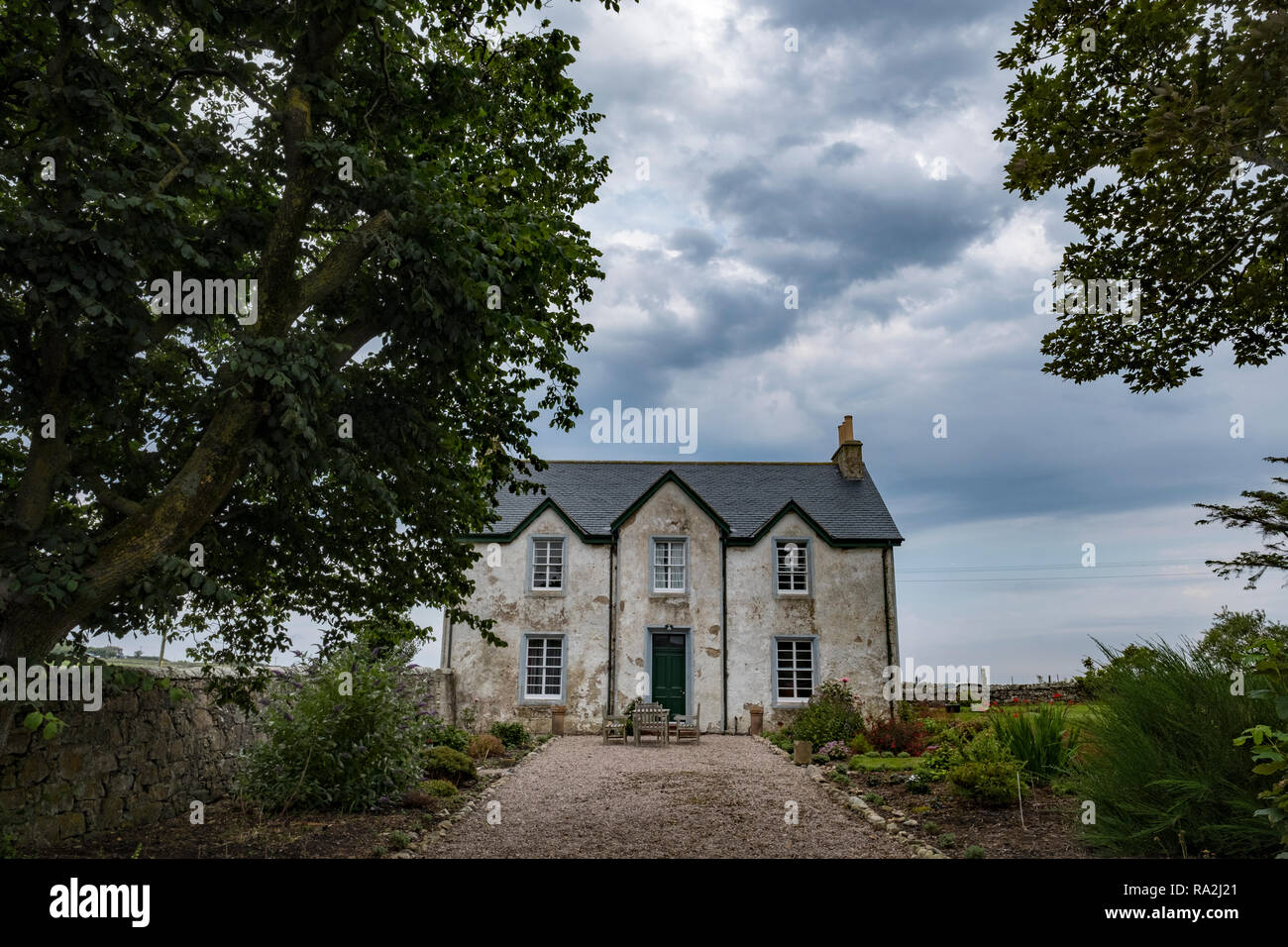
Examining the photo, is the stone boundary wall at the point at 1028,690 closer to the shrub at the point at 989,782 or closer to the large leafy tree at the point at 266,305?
the shrub at the point at 989,782

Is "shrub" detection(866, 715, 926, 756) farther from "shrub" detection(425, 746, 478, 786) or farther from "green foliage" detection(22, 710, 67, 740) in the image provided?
"green foliage" detection(22, 710, 67, 740)

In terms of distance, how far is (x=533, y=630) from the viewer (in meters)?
23.2

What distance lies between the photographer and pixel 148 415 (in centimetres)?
855

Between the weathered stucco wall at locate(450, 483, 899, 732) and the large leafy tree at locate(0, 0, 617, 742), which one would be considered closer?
the large leafy tree at locate(0, 0, 617, 742)

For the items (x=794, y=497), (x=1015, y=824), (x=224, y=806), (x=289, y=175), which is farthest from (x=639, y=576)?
(x=289, y=175)

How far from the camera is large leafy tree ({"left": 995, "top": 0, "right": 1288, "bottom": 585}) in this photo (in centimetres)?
1064

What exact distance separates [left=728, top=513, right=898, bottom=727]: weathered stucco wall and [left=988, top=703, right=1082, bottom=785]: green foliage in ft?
41.9

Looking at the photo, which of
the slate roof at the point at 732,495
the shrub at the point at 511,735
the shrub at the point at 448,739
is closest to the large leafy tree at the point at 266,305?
the shrub at the point at 448,739

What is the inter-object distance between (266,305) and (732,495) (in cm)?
2028

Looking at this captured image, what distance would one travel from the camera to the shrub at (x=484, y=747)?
16.0 m

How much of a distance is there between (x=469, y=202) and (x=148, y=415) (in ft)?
13.9

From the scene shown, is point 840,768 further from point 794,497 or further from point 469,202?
point 794,497

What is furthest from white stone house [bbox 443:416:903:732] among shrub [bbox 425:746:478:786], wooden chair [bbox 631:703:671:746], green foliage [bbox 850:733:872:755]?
shrub [bbox 425:746:478:786]
